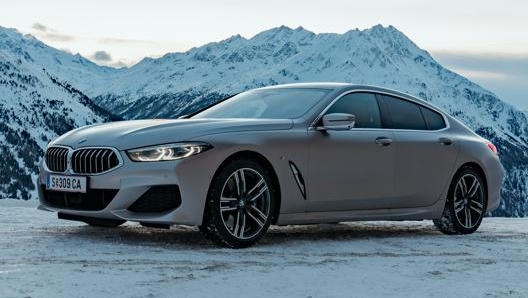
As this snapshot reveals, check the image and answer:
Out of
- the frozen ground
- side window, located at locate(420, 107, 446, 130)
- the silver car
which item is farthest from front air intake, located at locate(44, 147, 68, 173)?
side window, located at locate(420, 107, 446, 130)

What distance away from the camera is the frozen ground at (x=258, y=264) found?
16.6 ft

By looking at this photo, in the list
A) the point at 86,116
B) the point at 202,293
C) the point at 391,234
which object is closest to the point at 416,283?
the point at 202,293

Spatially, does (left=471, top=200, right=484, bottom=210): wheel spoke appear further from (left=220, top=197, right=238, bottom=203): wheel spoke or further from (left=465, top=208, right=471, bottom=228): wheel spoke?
(left=220, top=197, right=238, bottom=203): wheel spoke

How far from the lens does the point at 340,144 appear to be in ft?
24.8

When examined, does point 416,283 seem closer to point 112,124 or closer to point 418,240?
point 418,240

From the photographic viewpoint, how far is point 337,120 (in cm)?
731

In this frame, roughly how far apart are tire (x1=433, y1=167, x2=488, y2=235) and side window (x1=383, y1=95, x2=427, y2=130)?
704 mm

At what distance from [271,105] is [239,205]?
1.31 meters

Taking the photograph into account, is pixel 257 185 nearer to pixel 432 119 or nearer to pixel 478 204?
pixel 432 119

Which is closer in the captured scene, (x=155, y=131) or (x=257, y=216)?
(x=155, y=131)

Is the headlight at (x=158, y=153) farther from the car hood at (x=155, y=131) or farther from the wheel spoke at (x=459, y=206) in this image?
the wheel spoke at (x=459, y=206)

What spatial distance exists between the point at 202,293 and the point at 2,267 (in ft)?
4.72

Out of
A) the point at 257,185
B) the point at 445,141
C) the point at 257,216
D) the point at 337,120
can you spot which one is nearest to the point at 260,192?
the point at 257,185

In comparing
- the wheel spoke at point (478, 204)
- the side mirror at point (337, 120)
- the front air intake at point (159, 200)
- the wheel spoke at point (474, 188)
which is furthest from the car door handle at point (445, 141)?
the front air intake at point (159, 200)
